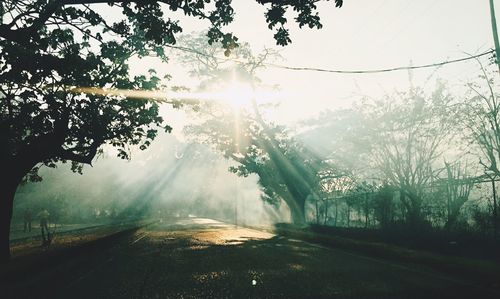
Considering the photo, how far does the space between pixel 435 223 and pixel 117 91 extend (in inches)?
586

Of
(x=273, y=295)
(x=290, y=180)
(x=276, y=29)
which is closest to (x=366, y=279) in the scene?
(x=273, y=295)

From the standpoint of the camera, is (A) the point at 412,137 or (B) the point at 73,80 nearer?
(B) the point at 73,80

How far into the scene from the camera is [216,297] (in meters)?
5.98

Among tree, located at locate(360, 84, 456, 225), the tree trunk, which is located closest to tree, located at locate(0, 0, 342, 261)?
the tree trunk

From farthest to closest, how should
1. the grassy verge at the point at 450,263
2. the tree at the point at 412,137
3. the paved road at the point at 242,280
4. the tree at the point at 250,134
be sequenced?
the tree at the point at 250,134 < the tree at the point at 412,137 < the grassy verge at the point at 450,263 < the paved road at the point at 242,280

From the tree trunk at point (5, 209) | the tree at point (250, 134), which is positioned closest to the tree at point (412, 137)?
the tree at point (250, 134)

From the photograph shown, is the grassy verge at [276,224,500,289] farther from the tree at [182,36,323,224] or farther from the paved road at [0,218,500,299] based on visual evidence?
the tree at [182,36,323,224]

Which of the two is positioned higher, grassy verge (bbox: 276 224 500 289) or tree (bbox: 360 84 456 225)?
tree (bbox: 360 84 456 225)

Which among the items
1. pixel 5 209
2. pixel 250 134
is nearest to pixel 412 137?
pixel 250 134

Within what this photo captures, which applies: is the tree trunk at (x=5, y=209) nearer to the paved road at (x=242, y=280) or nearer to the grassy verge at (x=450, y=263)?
the paved road at (x=242, y=280)

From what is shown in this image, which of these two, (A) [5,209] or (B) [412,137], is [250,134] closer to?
(B) [412,137]

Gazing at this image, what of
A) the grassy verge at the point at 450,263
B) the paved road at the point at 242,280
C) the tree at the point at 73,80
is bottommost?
the paved road at the point at 242,280

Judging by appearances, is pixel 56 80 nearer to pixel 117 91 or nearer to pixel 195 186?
pixel 117 91

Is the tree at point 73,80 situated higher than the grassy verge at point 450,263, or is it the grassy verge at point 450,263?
the tree at point 73,80
